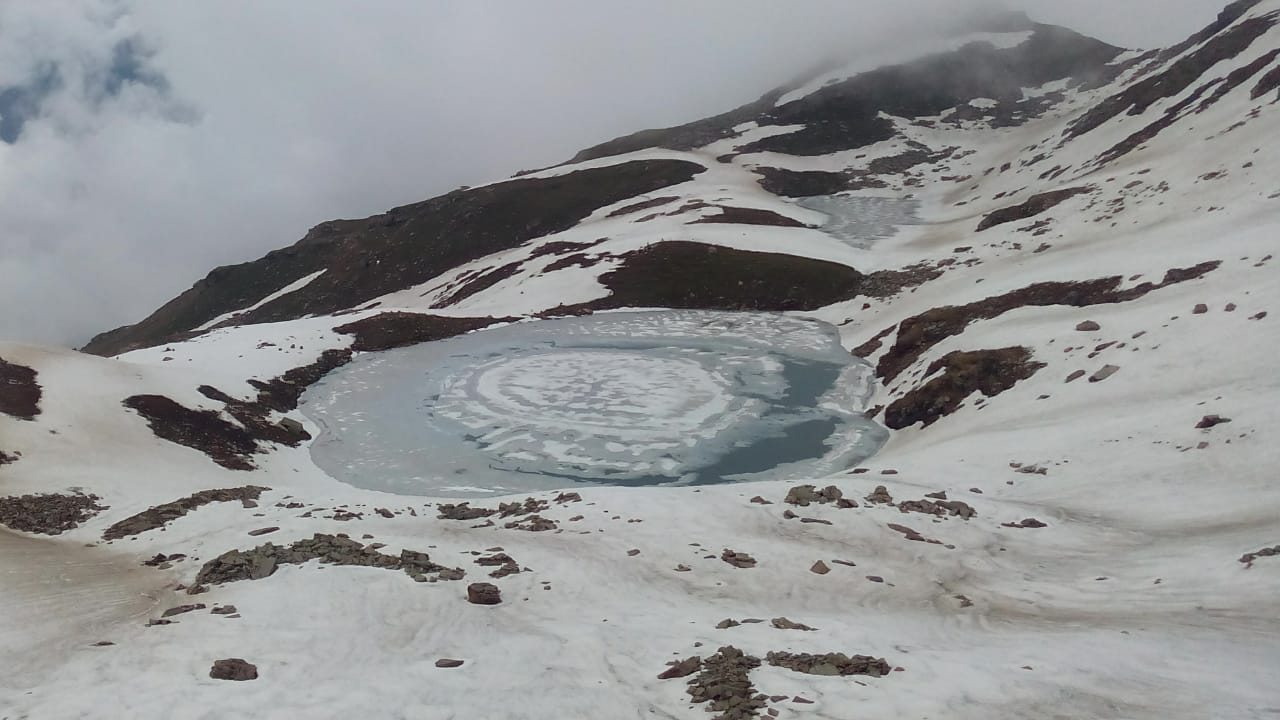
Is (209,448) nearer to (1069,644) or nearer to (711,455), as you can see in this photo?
(711,455)

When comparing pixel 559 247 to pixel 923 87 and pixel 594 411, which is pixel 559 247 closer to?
pixel 594 411

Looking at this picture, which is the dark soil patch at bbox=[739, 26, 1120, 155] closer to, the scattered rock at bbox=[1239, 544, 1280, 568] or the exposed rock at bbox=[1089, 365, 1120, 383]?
the exposed rock at bbox=[1089, 365, 1120, 383]

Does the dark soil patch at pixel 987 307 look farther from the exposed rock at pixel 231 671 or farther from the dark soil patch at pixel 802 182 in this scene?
the dark soil patch at pixel 802 182

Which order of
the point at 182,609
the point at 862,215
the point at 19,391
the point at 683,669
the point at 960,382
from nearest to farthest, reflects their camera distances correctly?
the point at 683,669 → the point at 182,609 → the point at 19,391 → the point at 960,382 → the point at 862,215

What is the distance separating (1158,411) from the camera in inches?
911

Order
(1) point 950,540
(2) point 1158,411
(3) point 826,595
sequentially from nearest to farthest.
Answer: (3) point 826,595 < (1) point 950,540 < (2) point 1158,411

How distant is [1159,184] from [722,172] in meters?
75.5

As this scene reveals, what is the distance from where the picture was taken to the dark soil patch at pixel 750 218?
8706 cm

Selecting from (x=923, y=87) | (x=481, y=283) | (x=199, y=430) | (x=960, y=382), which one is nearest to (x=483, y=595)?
(x=199, y=430)

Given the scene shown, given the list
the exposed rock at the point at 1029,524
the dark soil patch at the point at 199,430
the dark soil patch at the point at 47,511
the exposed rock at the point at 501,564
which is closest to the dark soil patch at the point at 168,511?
the dark soil patch at the point at 47,511

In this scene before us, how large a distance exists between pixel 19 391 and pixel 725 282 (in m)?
51.9

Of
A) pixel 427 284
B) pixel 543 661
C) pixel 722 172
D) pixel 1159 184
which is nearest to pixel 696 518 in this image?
pixel 543 661

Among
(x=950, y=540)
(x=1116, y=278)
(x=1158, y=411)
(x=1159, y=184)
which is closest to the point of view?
(x=950, y=540)

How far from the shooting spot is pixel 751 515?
68.9 ft
